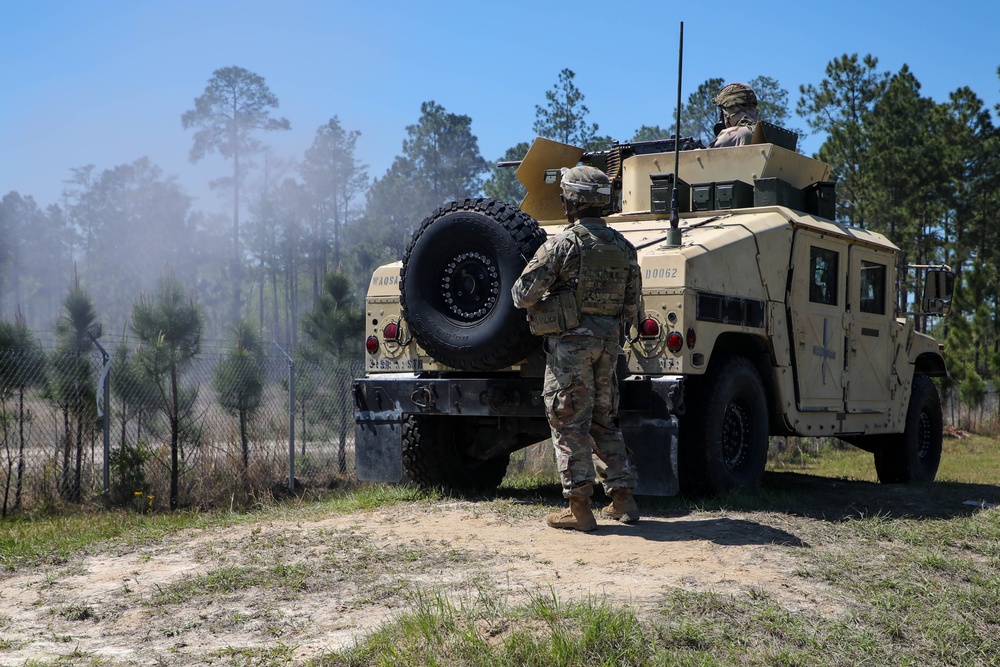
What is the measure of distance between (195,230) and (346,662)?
57.7 metres

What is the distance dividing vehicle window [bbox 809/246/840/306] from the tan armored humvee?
0.07 feet

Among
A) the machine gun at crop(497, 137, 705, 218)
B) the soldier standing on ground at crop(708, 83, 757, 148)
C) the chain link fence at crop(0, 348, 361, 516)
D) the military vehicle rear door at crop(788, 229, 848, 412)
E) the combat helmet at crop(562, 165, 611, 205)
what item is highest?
the soldier standing on ground at crop(708, 83, 757, 148)

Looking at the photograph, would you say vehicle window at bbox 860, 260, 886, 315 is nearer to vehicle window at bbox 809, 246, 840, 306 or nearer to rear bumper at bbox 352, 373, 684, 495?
vehicle window at bbox 809, 246, 840, 306

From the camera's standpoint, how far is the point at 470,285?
712 cm

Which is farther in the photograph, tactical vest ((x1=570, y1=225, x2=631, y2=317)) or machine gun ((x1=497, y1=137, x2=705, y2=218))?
machine gun ((x1=497, y1=137, x2=705, y2=218))

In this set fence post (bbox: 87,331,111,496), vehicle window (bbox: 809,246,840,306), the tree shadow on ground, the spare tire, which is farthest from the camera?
fence post (bbox: 87,331,111,496)

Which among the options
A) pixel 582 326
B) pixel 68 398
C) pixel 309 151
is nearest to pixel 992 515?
pixel 582 326

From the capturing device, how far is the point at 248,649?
409 cm

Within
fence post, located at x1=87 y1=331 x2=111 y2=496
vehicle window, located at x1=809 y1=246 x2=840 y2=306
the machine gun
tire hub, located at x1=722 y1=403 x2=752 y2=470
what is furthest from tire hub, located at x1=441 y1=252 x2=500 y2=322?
fence post, located at x1=87 y1=331 x2=111 y2=496

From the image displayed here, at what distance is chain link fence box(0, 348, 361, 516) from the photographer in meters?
11.1

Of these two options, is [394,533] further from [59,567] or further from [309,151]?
[309,151]

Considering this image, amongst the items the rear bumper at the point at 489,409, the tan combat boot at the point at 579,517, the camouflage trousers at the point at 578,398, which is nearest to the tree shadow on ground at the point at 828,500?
the rear bumper at the point at 489,409

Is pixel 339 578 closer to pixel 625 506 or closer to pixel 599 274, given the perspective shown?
pixel 625 506

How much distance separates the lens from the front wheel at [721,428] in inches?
278
